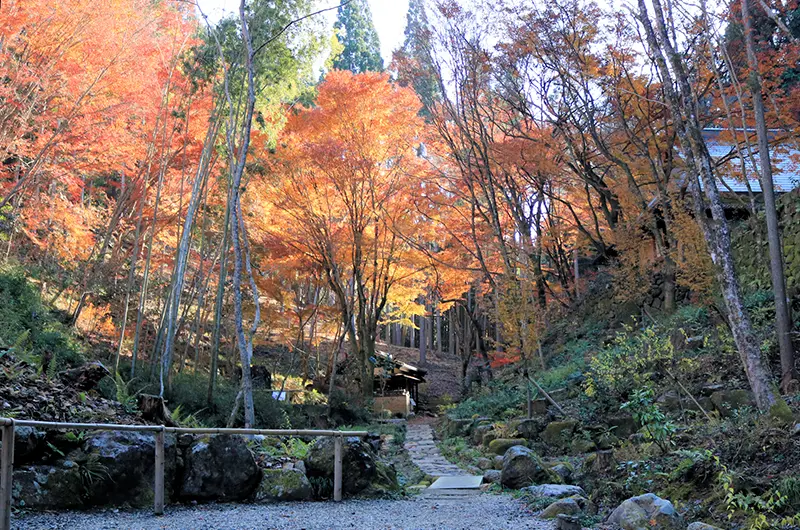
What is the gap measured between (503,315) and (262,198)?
21.5 ft

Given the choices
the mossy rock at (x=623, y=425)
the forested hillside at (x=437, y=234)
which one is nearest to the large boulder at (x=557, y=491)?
the forested hillside at (x=437, y=234)

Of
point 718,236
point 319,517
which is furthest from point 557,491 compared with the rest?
point 718,236

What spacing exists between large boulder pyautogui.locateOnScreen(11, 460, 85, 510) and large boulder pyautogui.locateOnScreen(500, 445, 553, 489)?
12.8ft

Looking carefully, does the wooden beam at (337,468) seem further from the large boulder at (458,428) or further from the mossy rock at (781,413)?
the large boulder at (458,428)

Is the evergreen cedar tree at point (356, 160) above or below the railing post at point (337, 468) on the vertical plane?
above

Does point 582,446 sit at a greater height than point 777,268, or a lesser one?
lesser

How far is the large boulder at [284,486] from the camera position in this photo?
209 inches

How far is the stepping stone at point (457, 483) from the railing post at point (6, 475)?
4.19 meters

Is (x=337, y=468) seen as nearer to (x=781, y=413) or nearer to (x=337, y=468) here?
(x=337, y=468)

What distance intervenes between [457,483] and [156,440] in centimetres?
339

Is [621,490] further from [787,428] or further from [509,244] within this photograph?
[509,244]

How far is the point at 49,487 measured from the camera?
429 centimetres

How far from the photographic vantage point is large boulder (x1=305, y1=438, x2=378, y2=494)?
18.7ft

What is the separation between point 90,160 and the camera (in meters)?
11.3
